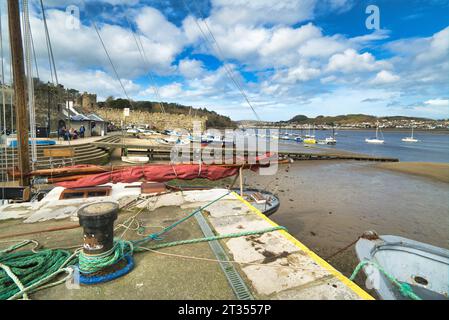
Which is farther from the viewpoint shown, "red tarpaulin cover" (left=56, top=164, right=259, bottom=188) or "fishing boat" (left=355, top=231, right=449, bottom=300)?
"red tarpaulin cover" (left=56, top=164, right=259, bottom=188)

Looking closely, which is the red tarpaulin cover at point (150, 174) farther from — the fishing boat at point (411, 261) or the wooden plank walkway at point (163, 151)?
the wooden plank walkway at point (163, 151)

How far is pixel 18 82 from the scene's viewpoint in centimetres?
708

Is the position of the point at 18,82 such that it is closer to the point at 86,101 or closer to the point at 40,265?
the point at 40,265

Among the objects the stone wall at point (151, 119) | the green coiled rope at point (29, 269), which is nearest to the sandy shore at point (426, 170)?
the green coiled rope at point (29, 269)

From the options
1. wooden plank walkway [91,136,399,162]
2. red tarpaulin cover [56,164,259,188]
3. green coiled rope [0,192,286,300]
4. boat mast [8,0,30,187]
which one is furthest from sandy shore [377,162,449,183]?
boat mast [8,0,30,187]

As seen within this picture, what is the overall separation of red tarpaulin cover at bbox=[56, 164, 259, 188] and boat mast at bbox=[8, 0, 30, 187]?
2315 mm

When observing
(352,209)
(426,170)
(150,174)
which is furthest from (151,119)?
(150,174)

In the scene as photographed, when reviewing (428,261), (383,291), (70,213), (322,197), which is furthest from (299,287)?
(322,197)

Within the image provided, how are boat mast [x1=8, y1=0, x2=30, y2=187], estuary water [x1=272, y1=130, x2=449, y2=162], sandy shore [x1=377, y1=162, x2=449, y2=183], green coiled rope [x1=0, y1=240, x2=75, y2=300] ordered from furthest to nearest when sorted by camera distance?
estuary water [x1=272, y1=130, x2=449, y2=162], sandy shore [x1=377, y1=162, x2=449, y2=183], boat mast [x1=8, y1=0, x2=30, y2=187], green coiled rope [x1=0, y1=240, x2=75, y2=300]

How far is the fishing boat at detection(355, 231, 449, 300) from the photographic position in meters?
4.98

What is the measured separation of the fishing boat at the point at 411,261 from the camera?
498cm

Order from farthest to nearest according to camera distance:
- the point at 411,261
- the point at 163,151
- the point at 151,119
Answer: the point at 151,119 → the point at 163,151 → the point at 411,261

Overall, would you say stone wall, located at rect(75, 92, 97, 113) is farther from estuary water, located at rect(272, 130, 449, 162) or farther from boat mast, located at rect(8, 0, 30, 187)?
boat mast, located at rect(8, 0, 30, 187)

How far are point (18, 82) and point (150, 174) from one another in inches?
223
